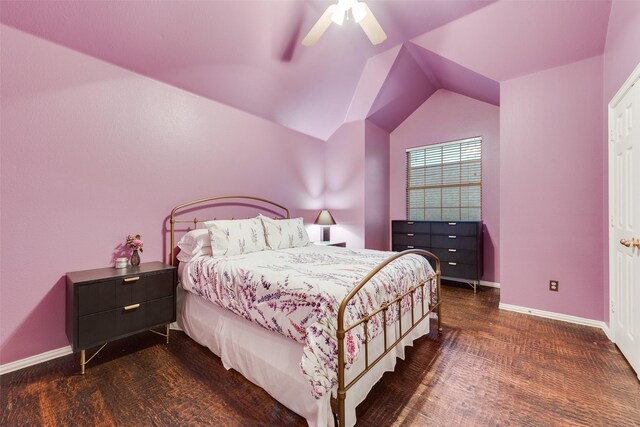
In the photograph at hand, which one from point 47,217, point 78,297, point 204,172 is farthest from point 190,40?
point 78,297

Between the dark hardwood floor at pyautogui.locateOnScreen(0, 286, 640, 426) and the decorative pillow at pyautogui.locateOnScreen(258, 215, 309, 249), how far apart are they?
1.25 m

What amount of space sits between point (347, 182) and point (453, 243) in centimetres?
191

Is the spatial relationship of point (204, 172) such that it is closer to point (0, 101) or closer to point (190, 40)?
point (190, 40)

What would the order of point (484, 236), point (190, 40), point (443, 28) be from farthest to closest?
point (484, 236) → point (443, 28) → point (190, 40)

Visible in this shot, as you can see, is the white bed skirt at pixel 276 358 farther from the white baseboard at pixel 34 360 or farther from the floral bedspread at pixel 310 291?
the white baseboard at pixel 34 360

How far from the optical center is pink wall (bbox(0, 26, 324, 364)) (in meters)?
2.00

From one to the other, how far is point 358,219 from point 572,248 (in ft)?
8.67

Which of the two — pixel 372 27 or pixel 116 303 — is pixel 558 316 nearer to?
pixel 372 27

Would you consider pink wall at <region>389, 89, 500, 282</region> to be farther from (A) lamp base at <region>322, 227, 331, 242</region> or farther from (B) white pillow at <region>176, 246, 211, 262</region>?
(B) white pillow at <region>176, 246, 211, 262</region>

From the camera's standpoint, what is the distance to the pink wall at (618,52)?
2.03m

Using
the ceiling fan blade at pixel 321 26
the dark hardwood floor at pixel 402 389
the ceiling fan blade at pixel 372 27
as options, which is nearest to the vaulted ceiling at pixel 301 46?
the ceiling fan blade at pixel 321 26

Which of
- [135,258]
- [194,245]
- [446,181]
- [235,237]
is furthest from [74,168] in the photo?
[446,181]

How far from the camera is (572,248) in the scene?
9.37 ft

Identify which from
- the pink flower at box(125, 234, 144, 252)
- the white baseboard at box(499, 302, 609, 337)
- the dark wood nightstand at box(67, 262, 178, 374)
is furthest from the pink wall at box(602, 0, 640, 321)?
the pink flower at box(125, 234, 144, 252)
